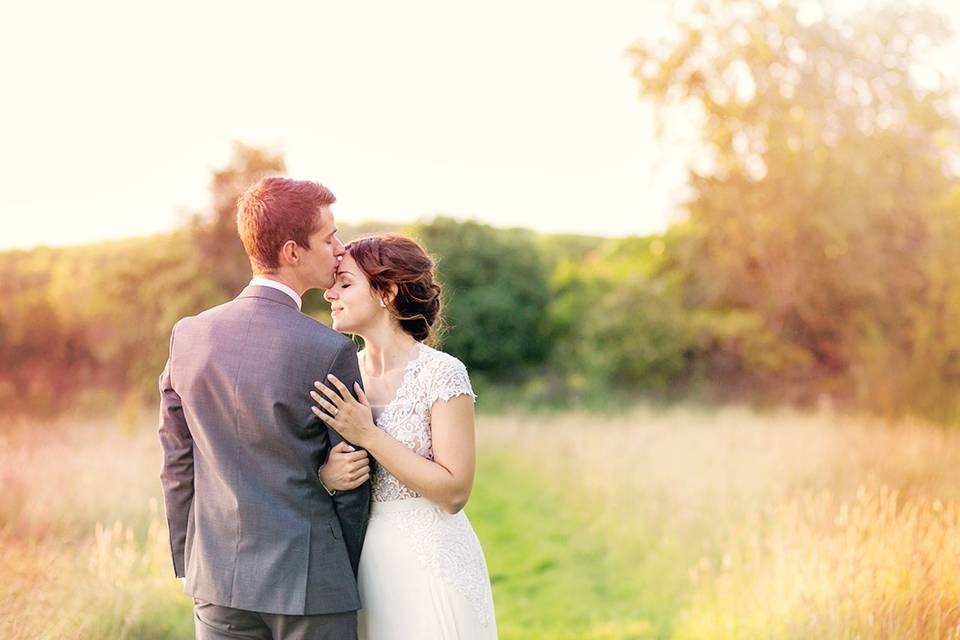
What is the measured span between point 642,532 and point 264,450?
198 inches

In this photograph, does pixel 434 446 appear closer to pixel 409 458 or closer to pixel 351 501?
pixel 409 458

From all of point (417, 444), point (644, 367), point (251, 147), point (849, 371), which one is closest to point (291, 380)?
point (417, 444)

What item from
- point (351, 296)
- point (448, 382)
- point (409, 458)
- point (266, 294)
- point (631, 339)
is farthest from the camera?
point (631, 339)

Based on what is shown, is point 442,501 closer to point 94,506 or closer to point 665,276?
point 94,506

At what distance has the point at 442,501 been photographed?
9.95ft

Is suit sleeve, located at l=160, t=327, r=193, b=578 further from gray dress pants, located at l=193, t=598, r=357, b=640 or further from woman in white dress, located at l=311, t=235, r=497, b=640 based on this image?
woman in white dress, located at l=311, t=235, r=497, b=640

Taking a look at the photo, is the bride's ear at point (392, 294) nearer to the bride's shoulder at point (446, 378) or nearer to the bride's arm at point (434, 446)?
the bride's shoulder at point (446, 378)

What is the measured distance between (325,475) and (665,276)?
15897 millimetres

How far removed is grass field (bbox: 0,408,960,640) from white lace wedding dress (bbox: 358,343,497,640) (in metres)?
1.59

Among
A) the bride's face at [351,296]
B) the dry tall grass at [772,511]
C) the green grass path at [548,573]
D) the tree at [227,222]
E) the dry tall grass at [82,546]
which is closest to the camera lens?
the bride's face at [351,296]

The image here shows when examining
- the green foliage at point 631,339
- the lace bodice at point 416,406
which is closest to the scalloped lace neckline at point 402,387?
the lace bodice at point 416,406

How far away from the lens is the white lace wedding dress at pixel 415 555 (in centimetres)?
310

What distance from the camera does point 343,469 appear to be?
2855 millimetres

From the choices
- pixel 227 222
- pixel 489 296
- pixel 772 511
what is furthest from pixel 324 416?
pixel 489 296
